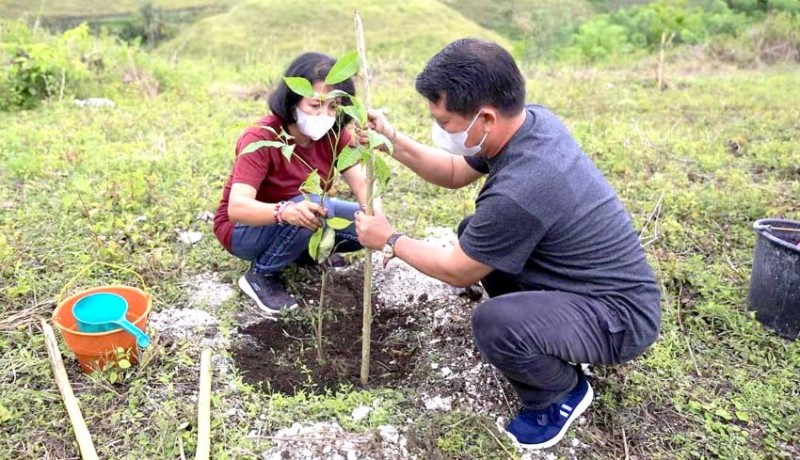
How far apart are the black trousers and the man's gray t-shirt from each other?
0.18 feet

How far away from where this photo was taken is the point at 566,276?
1.98 meters

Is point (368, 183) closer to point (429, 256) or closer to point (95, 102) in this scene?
point (429, 256)

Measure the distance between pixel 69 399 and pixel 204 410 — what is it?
17.9 inches

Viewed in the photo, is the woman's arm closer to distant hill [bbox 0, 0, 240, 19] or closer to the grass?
the grass

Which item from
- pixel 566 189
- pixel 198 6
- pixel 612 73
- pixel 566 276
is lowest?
pixel 198 6

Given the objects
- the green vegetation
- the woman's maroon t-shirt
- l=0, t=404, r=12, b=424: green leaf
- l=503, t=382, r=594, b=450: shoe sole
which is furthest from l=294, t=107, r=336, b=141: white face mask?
the green vegetation

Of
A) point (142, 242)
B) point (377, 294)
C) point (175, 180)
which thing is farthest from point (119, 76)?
point (377, 294)

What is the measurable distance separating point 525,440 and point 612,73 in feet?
24.0

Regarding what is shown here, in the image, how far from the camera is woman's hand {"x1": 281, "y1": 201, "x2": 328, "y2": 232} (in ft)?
7.02

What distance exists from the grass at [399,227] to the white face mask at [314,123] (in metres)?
0.88

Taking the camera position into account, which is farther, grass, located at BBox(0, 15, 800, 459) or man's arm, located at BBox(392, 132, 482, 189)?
man's arm, located at BBox(392, 132, 482, 189)

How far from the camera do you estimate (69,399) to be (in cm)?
202

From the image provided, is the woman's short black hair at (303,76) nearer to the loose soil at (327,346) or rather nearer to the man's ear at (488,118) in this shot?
the man's ear at (488,118)

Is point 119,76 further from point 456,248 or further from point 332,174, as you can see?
point 456,248
